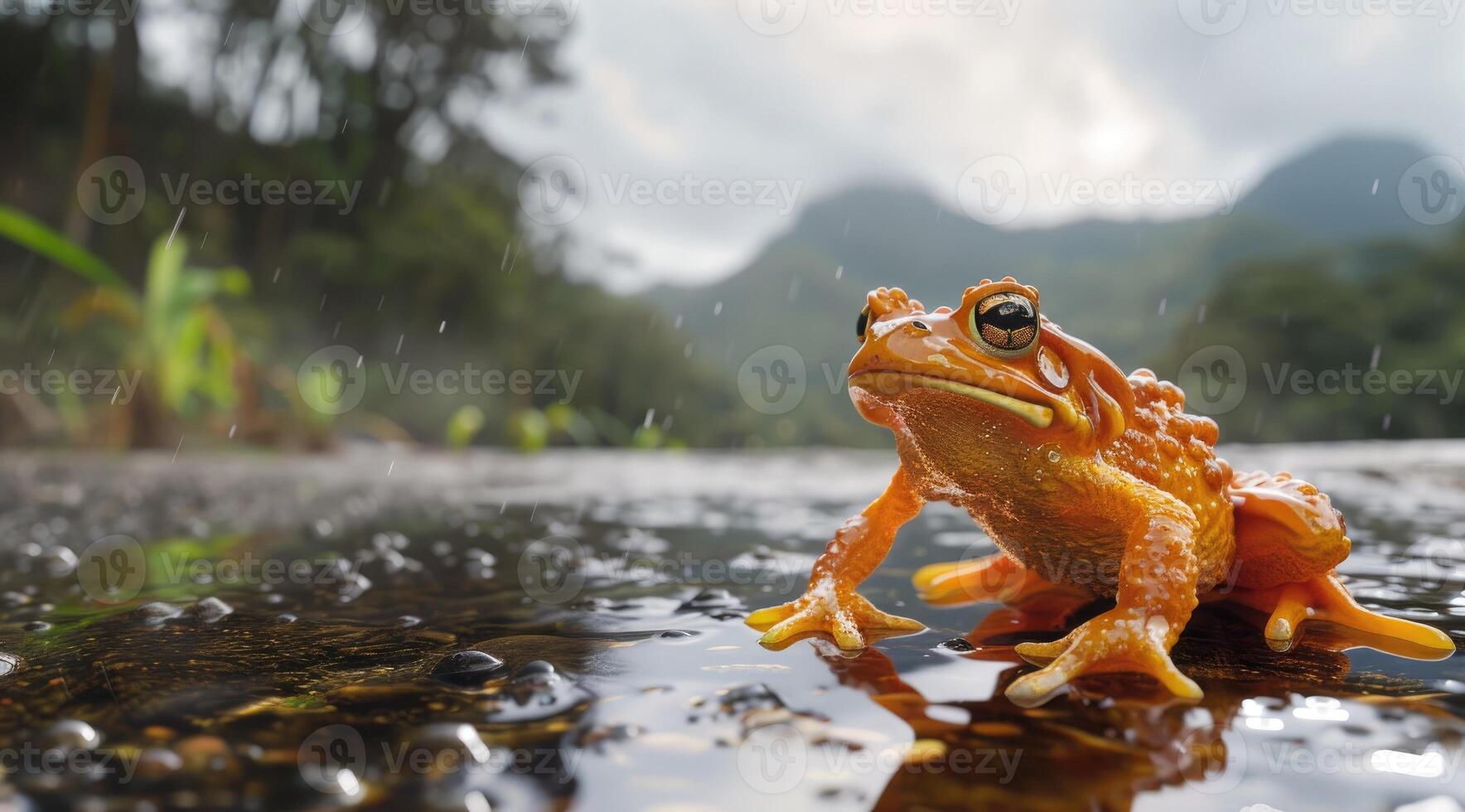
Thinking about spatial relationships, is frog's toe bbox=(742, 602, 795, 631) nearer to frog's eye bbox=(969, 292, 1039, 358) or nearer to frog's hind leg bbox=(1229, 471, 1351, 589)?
frog's eye bbox=(969, 292, 1039, 358)

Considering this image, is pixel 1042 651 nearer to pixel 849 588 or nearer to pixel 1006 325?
pixel 849 588

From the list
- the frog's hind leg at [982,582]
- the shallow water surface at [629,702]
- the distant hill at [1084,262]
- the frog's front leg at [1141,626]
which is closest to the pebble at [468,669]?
the shallow water surface at [629,702]

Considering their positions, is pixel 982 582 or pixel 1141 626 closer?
pixel 1141 626

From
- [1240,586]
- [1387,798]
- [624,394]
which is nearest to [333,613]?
[1387,798]

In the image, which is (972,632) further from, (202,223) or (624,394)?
(624,394)

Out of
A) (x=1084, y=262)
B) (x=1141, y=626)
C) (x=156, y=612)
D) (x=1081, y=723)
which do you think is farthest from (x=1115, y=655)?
(x=1084, y=262)

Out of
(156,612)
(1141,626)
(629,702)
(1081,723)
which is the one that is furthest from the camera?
(156,612)

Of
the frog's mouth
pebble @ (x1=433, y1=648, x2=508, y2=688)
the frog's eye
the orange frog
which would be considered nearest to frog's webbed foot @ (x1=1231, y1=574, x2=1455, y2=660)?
the orange frog
